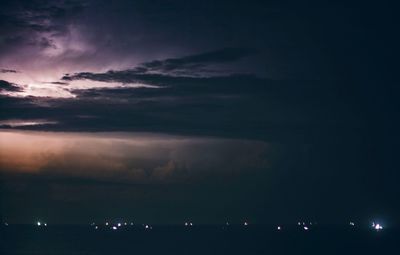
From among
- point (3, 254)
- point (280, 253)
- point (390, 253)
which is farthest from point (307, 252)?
point (3, 254)

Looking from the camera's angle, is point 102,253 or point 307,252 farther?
point 307,252

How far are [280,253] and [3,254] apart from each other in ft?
249

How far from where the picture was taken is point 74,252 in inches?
7470

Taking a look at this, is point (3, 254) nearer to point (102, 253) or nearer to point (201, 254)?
point (102, 253)

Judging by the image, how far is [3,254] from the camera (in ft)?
595

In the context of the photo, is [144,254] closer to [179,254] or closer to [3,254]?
[179,254]

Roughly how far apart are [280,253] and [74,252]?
189ft

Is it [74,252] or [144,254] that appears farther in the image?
[74,252]

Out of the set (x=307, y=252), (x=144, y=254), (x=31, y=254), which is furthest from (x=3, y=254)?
(x=307, y=252)

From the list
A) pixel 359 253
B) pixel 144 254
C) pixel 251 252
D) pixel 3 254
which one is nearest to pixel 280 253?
pixel 251 252

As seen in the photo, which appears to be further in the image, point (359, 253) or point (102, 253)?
point (359, 253)

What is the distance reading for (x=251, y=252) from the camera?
193250mm

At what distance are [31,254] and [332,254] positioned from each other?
268 feet

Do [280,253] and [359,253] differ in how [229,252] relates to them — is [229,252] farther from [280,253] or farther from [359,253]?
[359,253]
